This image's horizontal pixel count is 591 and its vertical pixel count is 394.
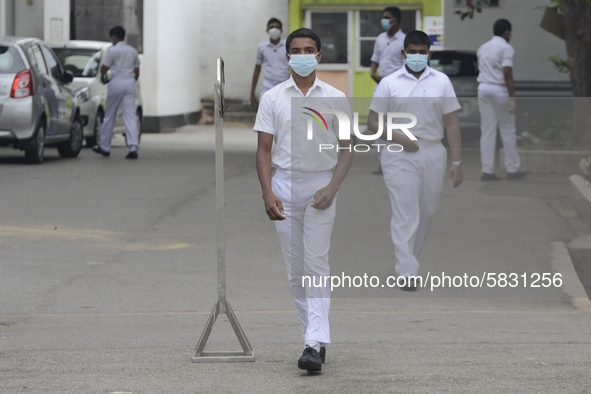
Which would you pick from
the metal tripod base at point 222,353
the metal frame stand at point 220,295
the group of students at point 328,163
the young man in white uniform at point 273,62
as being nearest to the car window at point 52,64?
the young man in white uniform at point 273,62

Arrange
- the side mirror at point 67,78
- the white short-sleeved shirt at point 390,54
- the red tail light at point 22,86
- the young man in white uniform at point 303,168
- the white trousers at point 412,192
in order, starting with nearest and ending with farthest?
the young man in white uniform at point 303,168
the white trousers at point 412,192
the white short-sleeved shirt at point 390,54
the red tail light at point 22,86
the side mirror at point 67,78

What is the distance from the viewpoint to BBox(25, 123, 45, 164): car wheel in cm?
1535

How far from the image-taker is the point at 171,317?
737 centimetres

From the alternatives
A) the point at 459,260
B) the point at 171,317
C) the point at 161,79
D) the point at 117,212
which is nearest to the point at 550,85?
the point at 161,79

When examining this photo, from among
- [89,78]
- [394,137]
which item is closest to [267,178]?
[394,137]

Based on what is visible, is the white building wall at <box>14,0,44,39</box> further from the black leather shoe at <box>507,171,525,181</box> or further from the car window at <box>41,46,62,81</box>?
the black leather shoe at <box>507,171,525,181</box>

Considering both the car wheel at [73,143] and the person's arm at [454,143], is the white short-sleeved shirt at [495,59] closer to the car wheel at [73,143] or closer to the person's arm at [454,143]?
the person's arm at [454,143]

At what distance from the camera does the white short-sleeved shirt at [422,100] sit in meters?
7.79

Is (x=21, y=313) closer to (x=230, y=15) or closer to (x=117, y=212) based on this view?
(x=117, y=212)

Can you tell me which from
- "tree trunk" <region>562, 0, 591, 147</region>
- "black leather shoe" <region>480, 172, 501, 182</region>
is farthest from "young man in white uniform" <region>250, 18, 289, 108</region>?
"black leather shoe" <region>480, 172, 501, 182</region>

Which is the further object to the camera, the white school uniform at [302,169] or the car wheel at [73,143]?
the car wheel at [73,143]

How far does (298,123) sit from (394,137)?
1.96 meters

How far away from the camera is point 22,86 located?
14945mm

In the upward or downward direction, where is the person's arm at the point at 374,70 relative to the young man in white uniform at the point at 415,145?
upward
